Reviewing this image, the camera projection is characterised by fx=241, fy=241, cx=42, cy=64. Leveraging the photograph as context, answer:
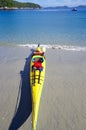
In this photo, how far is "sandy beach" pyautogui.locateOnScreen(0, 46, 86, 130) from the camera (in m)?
7.48

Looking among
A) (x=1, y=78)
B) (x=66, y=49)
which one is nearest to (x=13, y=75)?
(x=1, y=78)

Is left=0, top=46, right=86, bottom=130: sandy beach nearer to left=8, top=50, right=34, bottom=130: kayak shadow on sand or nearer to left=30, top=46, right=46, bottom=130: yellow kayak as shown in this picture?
left=8, top=50, right=34, bottom=130: kayak shadow on sand

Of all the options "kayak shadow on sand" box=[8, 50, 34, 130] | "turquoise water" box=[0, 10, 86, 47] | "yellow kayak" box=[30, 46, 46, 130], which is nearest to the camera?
"yellow kayak" box=[30, 46, 46, 130]

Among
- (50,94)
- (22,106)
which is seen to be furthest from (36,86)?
(50,94)

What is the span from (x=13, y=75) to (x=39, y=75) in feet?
8.15

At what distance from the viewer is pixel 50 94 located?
921 centimetres

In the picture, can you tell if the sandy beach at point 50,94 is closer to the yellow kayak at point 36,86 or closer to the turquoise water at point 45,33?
the yellow kayak at point 36,86

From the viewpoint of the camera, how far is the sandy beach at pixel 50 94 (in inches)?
295

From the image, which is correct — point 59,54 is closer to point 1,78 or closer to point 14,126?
point 1,78

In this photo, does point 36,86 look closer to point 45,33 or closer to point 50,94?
point 50,94

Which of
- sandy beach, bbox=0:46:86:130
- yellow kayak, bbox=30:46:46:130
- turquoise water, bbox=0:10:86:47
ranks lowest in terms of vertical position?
turquoise water, bbox=0:10:86:47

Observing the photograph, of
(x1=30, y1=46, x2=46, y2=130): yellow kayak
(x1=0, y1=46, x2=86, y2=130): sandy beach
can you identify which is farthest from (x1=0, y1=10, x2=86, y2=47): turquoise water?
(x1=30, y1=46, x2=46, y2=130): yellow kayak

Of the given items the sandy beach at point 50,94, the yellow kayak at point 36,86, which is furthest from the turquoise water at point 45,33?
the yellow kayak at point 36,86

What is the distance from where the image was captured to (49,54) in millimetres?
14648
